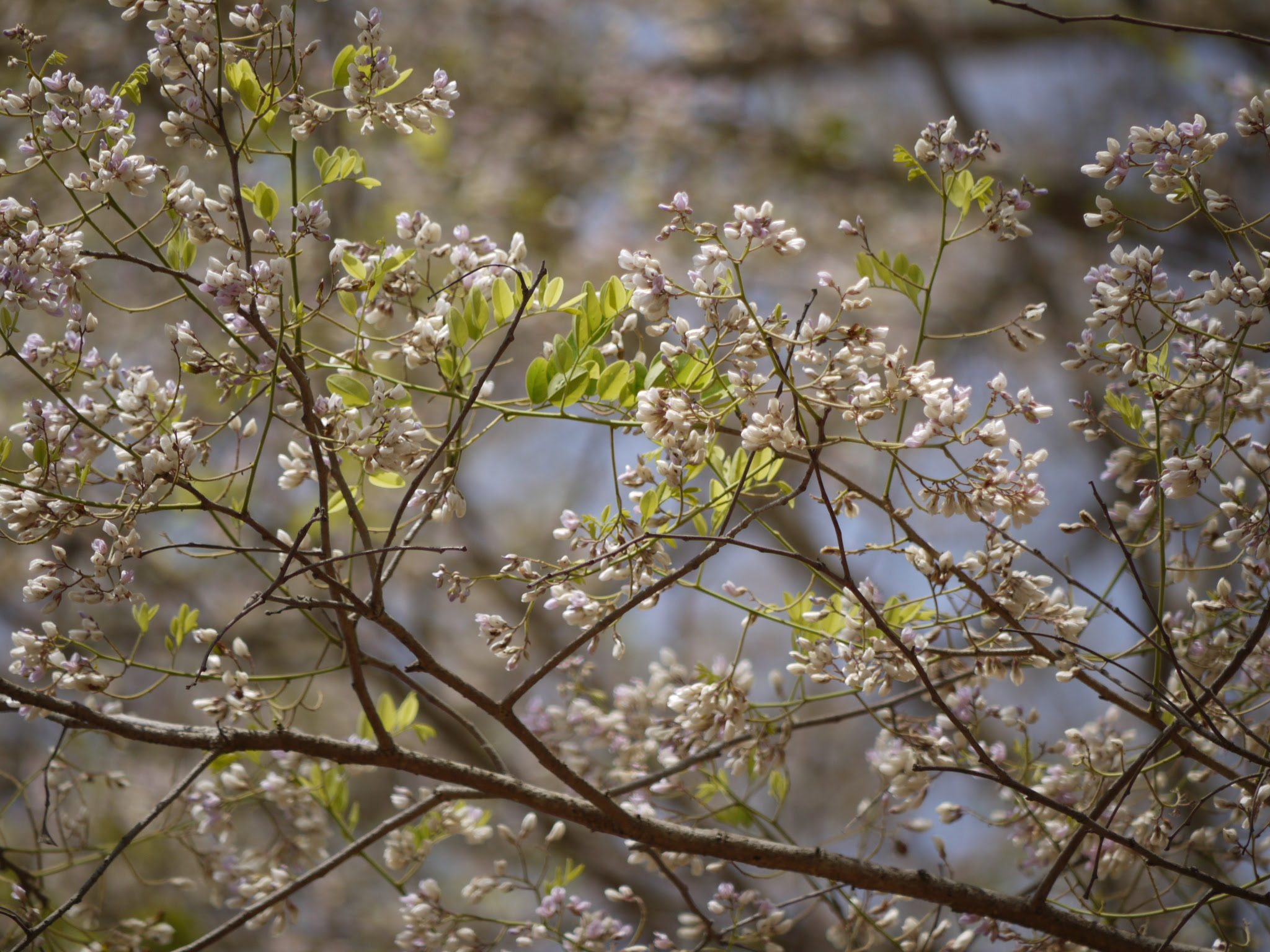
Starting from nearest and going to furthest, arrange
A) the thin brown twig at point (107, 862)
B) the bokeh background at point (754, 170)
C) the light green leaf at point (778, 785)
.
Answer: the thin brown twig at point (107, 862) < the light green leaf at point (778, 785) < the bokeh background at point (754, 170)

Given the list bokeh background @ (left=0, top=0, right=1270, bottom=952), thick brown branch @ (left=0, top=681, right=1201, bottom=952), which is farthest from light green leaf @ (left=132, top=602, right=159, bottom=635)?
bokeh background @ (left=0, top=0, right=1270, bottom=952)

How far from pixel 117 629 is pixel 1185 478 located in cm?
243

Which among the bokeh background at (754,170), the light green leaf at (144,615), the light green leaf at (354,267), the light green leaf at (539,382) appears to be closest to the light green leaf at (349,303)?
the light green leaf at (354,267)

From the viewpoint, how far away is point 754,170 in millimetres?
3650

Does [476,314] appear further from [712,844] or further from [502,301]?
[712,844]

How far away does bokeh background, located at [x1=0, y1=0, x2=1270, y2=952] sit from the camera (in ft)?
10.1

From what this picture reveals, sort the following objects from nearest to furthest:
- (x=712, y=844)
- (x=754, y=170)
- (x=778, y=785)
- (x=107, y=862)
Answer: (x=107, y=862), (x=712, y=844), (x=778, y=785), (x=754, y=170)

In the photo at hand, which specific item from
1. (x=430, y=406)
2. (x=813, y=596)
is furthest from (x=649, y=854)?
(x=430, y=406)

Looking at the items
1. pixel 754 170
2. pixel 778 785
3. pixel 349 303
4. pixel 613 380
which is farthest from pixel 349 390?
pixel 754 170

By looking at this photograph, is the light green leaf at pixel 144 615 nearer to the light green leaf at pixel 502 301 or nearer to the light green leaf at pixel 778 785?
the light green leaf at pixel 502 301

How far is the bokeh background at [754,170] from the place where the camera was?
10.1 ft

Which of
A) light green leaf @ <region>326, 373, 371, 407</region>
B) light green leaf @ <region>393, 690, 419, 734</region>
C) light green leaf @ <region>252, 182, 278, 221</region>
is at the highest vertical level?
light green leaf @ <region>252, 182, 278, 221</region>

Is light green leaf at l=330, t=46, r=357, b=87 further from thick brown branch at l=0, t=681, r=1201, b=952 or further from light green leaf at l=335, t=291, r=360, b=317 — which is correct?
thick brown branch at l=0, t=681, r=1201, b=952

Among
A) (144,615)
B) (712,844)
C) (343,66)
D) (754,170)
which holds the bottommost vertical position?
(712,844)
